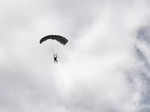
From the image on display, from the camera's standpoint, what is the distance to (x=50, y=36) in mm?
114062

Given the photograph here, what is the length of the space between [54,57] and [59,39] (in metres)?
5.14

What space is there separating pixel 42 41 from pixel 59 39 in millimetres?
4799

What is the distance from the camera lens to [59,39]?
11419cm

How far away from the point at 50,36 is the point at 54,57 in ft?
19.1

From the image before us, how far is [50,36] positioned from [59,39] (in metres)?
2.54

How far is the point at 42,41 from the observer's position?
378 ft

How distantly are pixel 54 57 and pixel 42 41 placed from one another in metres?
5.97

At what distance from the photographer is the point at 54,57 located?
371ft

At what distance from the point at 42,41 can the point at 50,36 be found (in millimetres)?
2870
